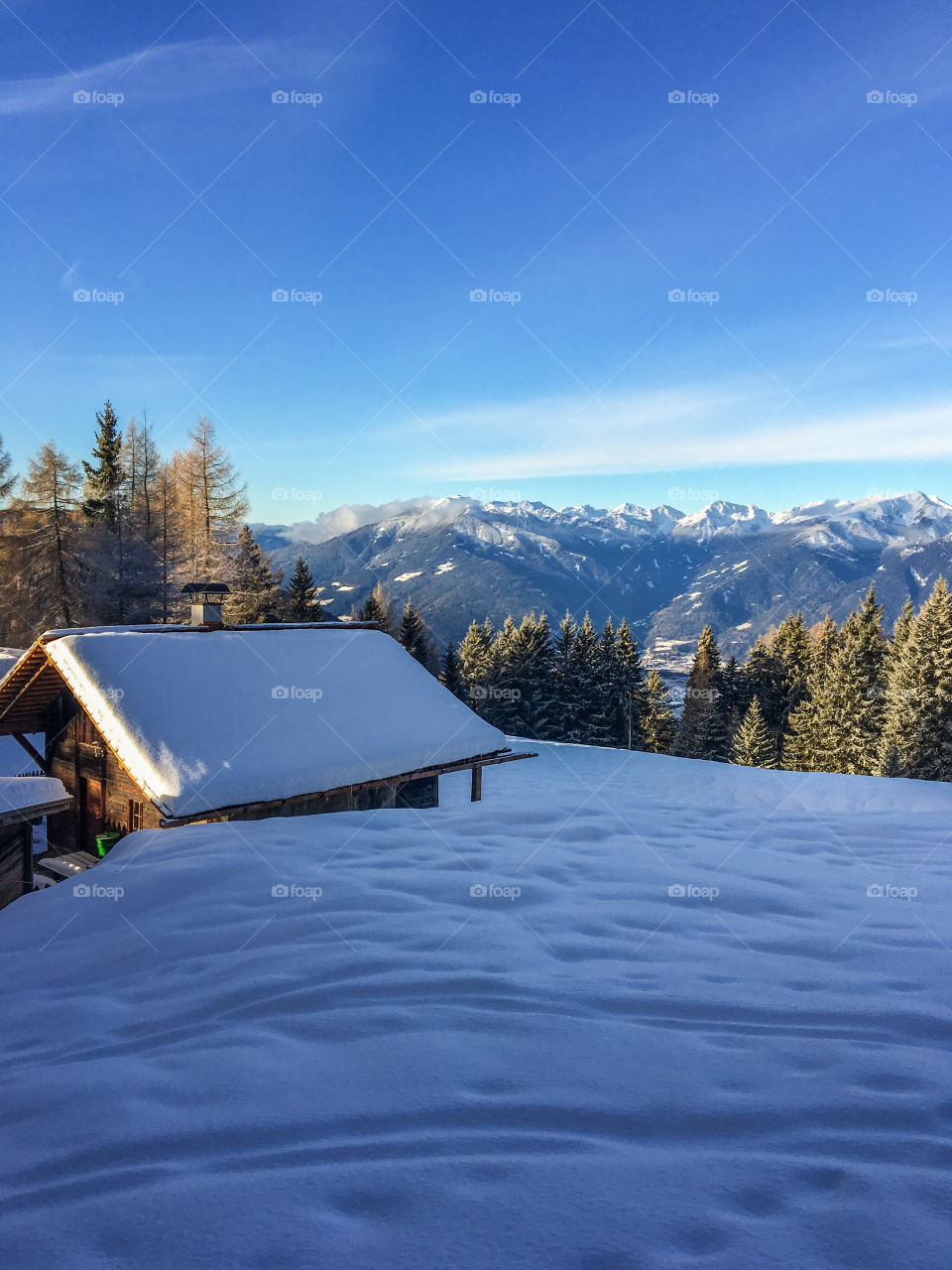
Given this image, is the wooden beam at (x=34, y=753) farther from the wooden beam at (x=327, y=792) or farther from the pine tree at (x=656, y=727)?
the pine tree at (x=656, y=727)

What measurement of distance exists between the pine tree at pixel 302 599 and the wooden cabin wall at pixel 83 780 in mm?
25255

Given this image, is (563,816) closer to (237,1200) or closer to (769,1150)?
(769,1150)

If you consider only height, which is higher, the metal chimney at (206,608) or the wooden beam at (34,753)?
the metal chimney at (206,608)

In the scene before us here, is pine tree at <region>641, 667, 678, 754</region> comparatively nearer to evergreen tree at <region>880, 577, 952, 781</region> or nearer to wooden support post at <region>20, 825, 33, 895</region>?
evergreen tree at <region>880, 577, 952, 781</region>

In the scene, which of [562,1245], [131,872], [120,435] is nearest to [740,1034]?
[562,1245]

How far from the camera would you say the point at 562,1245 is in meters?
2.37

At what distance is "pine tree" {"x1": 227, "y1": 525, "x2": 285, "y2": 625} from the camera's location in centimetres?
3766

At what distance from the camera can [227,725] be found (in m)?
11.9

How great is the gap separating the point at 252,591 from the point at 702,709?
32.5m

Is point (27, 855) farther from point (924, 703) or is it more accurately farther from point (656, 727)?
point (656, 727)

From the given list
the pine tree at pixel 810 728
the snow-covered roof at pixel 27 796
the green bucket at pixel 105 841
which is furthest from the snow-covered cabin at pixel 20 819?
the pine tree at pixel 810 728

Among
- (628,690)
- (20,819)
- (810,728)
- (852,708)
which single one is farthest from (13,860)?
(810,728)

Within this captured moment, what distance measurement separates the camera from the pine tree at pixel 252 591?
124 feet

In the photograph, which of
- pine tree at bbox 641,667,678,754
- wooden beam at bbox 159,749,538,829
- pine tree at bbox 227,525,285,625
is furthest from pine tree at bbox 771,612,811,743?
wooden beam at bbox 159,749,538,829
